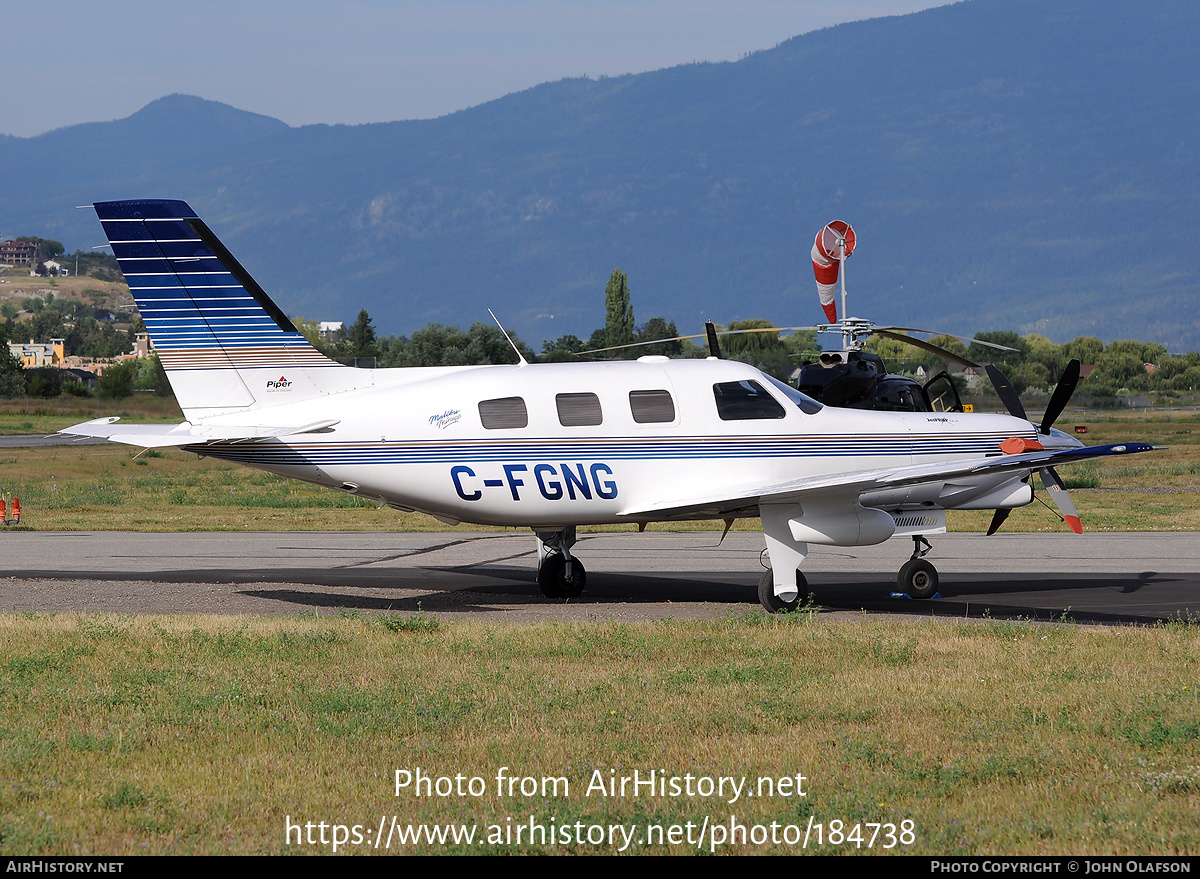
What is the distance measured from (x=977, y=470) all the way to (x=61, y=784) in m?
10.8

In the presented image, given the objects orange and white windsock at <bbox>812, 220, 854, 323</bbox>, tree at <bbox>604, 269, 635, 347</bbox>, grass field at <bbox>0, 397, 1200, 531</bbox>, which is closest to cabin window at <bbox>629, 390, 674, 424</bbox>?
orange and white windsock at <bbox>812, 220, 854, 323</bbox>

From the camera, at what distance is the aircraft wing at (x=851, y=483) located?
14547mm

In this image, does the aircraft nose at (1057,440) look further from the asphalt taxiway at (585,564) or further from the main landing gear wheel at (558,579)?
the main landing gear wheel at (558,579)

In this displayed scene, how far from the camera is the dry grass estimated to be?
284 inches

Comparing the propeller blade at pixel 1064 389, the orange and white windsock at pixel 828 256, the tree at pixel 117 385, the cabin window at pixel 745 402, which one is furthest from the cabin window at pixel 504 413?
the tree at pixel 117 385

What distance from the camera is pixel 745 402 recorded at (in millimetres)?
15891

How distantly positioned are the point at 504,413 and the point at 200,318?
4299 millimetres

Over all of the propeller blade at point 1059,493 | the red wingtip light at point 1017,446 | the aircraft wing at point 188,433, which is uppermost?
the aircraft wing at point 188,433

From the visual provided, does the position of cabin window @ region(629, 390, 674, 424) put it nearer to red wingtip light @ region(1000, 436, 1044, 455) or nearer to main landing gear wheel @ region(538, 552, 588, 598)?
main landing gear wheel @ region(538, 552, 588, 598)

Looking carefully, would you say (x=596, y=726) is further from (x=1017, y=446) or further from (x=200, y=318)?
(x=200, y=318)

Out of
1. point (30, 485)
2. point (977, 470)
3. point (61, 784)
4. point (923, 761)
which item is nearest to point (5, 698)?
point (61, 784)

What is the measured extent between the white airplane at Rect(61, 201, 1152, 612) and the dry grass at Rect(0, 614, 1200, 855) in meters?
2.06

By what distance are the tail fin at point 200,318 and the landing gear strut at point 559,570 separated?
12.8 ft

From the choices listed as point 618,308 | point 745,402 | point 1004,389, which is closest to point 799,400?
point 745,402
